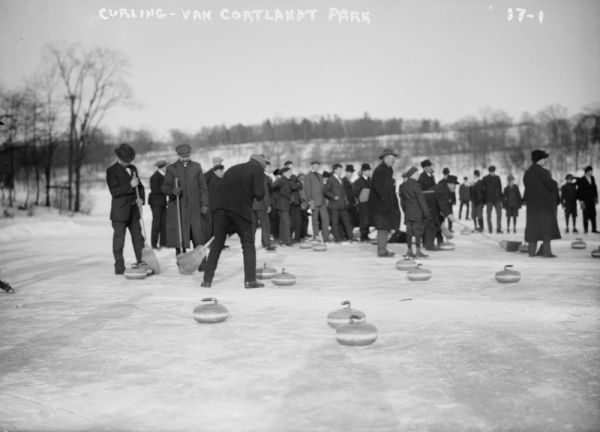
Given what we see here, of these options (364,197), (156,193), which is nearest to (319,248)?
(364,197)

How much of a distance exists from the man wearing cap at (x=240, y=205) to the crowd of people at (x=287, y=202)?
1 centimetres

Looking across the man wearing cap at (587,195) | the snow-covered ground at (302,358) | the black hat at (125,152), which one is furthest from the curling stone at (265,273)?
the man wearing cap at (587,195)

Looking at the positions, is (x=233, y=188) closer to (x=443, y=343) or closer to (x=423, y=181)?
(x=443, y=343)

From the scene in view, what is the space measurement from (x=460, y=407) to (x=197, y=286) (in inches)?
216

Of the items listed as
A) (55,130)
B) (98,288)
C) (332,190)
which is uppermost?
(55,130)

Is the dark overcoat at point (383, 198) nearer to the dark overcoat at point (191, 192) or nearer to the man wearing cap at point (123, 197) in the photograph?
the dark overcoat at point (191, 192)

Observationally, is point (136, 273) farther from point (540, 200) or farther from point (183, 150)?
point (540, 200)

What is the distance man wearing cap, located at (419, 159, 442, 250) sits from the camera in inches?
494

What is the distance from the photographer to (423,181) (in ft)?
41.5

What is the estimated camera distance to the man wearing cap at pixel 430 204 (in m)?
12.5

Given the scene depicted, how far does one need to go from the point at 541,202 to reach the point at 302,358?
8.09 meters

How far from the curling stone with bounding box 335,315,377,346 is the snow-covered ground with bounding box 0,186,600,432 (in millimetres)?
78

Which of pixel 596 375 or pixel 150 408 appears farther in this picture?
pixel 596 375

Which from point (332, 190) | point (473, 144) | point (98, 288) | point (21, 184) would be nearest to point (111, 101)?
point (21, 184)
